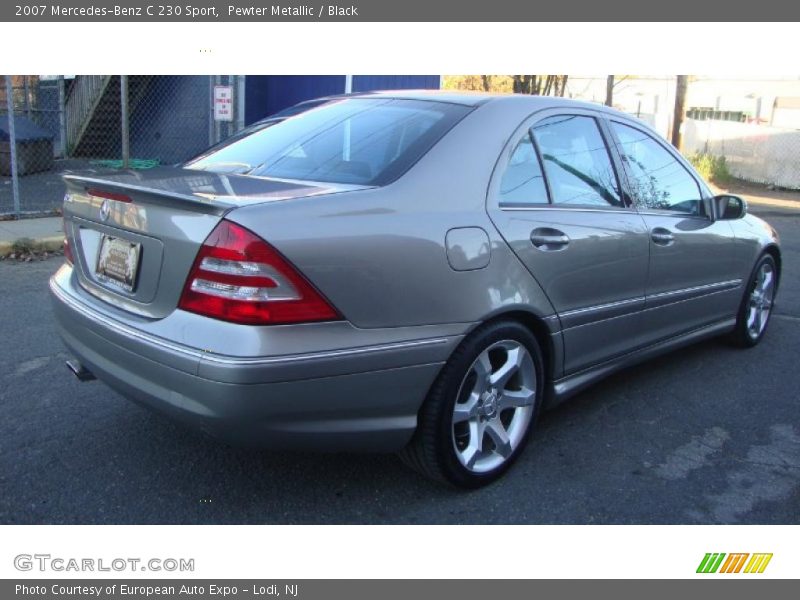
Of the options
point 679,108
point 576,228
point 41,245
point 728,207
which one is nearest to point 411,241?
point 576,228

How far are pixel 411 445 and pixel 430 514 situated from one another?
10.8 inches

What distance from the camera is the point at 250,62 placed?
31.2 feet

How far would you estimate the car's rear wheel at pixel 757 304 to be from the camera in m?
4.92

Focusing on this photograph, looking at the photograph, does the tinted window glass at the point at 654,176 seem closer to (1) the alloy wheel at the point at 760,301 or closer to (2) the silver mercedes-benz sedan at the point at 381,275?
(2) the silver mercedes-benz sedan at the point at 381,275

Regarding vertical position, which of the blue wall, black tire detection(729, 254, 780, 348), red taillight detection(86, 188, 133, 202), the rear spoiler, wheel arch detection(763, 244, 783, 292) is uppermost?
the blue wall

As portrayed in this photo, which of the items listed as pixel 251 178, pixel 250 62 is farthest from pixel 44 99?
pixel 251 178

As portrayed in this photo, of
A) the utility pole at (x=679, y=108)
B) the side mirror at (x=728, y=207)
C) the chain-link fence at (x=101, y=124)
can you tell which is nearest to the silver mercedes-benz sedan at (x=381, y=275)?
the side mirror at (x=728, y=207)

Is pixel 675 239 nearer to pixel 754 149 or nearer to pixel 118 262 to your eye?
pixel 118 262

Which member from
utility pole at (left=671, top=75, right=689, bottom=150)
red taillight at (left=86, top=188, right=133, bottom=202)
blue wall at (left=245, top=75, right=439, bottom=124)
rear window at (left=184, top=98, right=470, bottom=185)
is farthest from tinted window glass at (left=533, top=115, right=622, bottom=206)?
utility pole at (left=671, top=75, right=689, bottom=150)

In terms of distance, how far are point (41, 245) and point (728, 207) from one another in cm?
634

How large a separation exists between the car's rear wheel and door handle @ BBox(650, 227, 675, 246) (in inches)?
50.7

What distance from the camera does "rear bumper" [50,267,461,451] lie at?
235 centimetres

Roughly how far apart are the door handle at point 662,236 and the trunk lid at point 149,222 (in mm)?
1825

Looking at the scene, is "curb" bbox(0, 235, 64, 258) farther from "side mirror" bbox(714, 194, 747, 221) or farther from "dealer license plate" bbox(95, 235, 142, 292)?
"side mirror" bbox(714, 194, 747, 221)
